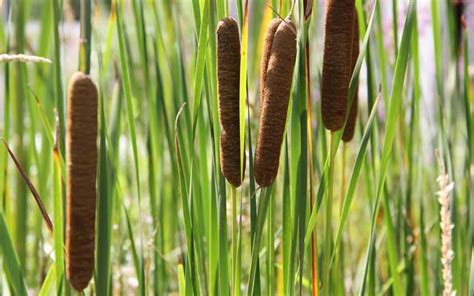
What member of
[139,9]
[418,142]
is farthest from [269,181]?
[418,142]

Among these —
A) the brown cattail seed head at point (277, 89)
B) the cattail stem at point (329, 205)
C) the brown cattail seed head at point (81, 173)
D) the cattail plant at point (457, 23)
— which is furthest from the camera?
the cattail plant at point (457, 23)

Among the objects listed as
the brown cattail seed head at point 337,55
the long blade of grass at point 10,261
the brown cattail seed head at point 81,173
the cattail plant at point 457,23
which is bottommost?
the long blade of grass at point 10,261

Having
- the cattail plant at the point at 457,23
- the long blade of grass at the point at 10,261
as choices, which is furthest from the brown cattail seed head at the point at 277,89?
the cattail plant at the point at 457,23

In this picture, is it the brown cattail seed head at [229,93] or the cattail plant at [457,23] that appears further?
the cattail plant at [457,23]

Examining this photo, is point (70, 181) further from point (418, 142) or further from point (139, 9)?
point (418, 142)

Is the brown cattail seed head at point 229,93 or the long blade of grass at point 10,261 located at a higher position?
the brown cattail seed head at point 229,93

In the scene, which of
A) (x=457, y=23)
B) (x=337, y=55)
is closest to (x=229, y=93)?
(x=337, y=55)

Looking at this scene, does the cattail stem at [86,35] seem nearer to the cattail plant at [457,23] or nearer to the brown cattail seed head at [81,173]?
the brown cattail seed head at [81,173]
